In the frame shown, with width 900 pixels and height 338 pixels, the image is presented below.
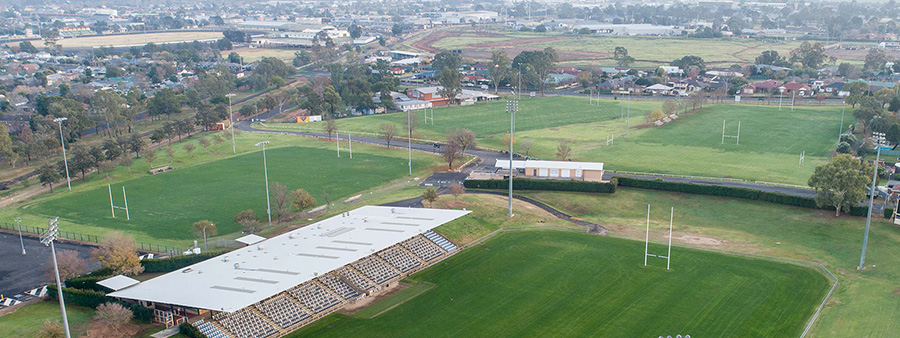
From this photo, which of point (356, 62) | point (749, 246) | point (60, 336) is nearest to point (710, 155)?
point (749, 246)

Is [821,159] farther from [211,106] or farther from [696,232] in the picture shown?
[211,106]

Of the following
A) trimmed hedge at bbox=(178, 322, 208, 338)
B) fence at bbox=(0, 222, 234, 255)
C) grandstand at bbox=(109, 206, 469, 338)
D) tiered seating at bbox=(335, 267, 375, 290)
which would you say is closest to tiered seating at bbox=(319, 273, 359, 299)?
grandstand at bbox=(109, 206, 469, 338)

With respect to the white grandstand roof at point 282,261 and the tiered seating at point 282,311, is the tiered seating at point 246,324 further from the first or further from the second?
the white grandstand roof at point 282,261

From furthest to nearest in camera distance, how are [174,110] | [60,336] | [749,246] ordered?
[174,110] < [749,246] < [60,336]

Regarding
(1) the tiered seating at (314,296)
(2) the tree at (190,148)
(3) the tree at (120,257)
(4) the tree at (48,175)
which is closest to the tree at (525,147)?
(2) the tree at (190,148)

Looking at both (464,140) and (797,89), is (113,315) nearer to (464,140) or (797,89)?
(464,140)

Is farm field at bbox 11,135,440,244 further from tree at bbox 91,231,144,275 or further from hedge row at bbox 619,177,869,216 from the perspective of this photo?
hedge row at bbox 619,177,869,216
